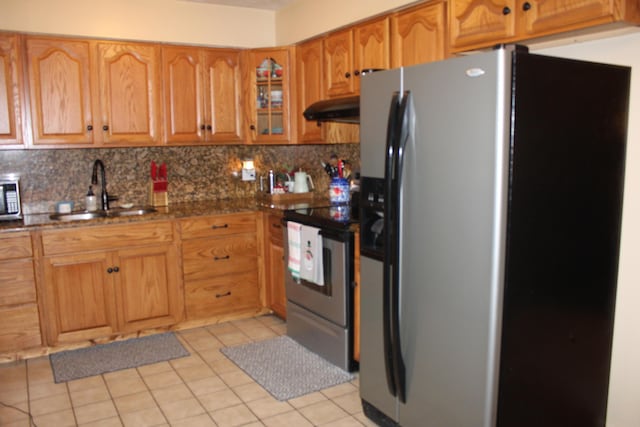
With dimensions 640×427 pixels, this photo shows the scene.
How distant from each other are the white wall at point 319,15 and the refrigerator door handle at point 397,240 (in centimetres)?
110

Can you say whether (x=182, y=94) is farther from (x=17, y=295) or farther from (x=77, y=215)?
(x=17, y=295)

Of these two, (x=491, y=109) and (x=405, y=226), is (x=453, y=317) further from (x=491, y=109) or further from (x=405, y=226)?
(x=491, y=109)

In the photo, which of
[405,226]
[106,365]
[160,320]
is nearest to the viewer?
[405,226]

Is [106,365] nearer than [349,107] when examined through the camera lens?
No

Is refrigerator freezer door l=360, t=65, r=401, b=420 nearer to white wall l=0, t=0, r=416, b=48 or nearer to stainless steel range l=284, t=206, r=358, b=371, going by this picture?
stainless steel range l=284, t=206, r=358, b=371

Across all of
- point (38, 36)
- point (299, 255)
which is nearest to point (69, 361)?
point (299, 255)

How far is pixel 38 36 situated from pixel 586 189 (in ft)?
11.1

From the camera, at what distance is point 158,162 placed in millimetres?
4328

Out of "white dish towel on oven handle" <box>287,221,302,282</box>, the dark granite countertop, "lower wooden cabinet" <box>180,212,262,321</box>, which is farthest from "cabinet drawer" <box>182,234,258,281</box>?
"white dish towel on oven handle" <box>287,221,302,282</box>

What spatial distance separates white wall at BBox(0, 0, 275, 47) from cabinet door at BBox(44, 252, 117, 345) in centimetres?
151

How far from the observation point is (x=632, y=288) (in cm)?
230

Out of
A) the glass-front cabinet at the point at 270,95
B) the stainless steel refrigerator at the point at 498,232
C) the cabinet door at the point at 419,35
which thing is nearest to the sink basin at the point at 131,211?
the glass-front cabinet at the point at 270,95

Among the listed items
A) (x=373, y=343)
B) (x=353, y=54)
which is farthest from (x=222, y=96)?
(x=373, y=343)

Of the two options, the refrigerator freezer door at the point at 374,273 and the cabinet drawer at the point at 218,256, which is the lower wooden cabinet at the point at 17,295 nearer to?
the cabinet drawer at the point at 218,256
